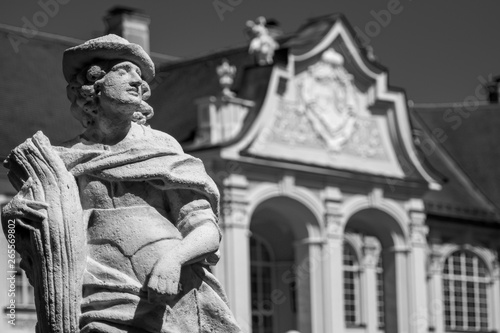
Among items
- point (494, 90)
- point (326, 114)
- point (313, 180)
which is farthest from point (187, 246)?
point (494, 90)

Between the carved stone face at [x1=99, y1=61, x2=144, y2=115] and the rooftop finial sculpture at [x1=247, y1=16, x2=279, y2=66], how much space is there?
1075 inches

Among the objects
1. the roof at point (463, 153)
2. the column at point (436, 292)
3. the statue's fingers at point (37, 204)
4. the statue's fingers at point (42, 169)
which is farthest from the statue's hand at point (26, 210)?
the roof at point (463, 153)

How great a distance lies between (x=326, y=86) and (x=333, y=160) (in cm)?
166

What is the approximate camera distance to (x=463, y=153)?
46812 mm

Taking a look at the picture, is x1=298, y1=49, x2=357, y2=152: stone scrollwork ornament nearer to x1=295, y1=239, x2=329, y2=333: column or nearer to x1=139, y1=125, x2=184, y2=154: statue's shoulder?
x1=295, y1=239, x2=329, y2=333: column

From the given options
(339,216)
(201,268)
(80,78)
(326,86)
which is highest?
(326,86)

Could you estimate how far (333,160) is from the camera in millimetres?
35344

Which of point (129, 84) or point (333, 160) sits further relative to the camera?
point (333, 160)

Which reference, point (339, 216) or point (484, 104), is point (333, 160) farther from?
point (484, 104)

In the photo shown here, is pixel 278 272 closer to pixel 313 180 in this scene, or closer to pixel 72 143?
pixel 313 180

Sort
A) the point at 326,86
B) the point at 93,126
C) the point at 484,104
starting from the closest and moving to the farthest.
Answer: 1. the point at 93,126
2. the point at 326,86
3. the point at 484,104

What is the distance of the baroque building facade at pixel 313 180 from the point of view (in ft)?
108

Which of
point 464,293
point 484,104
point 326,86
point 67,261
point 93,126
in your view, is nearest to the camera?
point 67,261

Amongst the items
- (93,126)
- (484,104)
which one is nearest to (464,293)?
(484,104)
